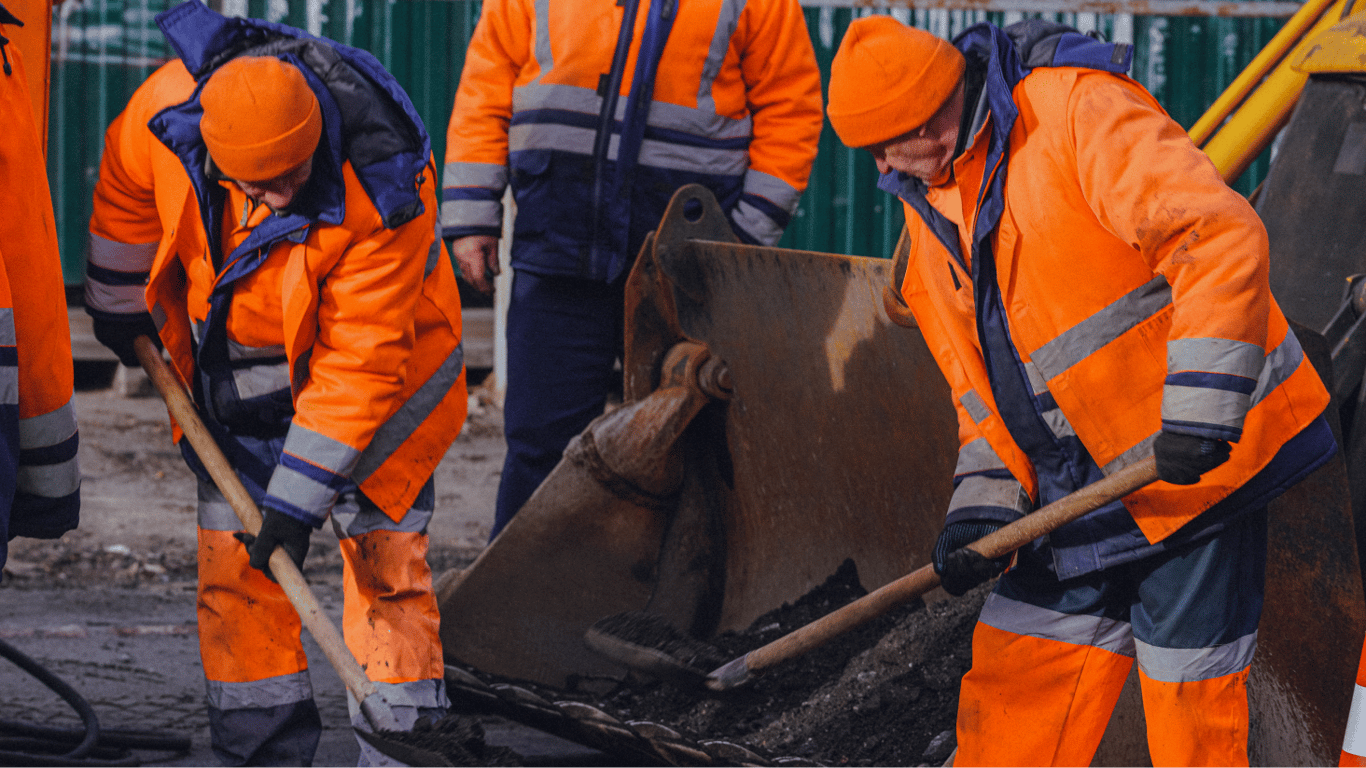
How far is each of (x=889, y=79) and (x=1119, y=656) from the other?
1.00 metres

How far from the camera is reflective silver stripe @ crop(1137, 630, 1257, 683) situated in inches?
80.4

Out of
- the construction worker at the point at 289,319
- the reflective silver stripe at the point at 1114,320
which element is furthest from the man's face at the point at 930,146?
the construction worker at the point at 289,319

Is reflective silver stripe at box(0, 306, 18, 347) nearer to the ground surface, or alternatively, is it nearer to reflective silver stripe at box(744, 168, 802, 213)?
the ground surface

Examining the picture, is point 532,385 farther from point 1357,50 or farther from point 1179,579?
point 1357,50

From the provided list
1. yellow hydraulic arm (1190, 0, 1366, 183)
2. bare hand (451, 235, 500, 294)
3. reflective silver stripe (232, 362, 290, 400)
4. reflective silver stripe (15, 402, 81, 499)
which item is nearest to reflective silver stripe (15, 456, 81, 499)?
reflective silver stripe (15, 402, 81, 499)

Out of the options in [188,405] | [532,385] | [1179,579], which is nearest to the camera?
[1179,579]

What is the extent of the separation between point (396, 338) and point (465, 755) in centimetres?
73

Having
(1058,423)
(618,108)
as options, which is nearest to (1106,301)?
(1058,423)

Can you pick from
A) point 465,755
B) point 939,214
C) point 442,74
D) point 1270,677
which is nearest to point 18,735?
point 465,755

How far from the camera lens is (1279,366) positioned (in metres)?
2.00

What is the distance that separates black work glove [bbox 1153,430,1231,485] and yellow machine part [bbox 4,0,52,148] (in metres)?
1.90

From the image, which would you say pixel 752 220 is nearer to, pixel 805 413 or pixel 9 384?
pixel 805 413

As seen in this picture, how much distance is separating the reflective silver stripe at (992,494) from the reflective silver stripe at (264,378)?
4.18 feet

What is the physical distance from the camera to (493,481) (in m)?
5.43
